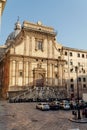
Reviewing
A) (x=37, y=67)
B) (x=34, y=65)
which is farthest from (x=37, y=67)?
(x=34, y=65)

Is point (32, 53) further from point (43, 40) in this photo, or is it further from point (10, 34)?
point (10, 34)

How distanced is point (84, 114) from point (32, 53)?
2924cm

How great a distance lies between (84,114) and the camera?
22547 millimetres

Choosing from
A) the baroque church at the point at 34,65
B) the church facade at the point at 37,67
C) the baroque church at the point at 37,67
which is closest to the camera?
the baroque church at the point at 37,67

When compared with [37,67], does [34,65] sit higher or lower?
higher

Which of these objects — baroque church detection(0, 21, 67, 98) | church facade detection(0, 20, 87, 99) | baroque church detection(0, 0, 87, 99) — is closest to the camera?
baroque church detection(0, 0, 87, 99)

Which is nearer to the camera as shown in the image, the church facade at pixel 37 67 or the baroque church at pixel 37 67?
the baroque church at pixel 37 67

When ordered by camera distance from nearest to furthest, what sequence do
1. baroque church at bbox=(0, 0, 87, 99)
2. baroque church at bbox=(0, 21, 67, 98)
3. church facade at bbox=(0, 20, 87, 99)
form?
baroque church at bbox=(0, 0, 87, 99) → church facade at bbox=(0, 20, 87, 99) → baroque church at bbox=(0, 21, 67, 98)

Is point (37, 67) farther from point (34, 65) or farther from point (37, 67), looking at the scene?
point (34, 65)

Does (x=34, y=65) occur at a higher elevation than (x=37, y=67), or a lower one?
higher

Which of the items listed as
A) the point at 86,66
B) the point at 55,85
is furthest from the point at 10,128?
the point at 86,66

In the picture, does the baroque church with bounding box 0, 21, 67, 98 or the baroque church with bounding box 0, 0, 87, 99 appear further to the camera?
the baroque church with bounding box 0, 21, 67, 98

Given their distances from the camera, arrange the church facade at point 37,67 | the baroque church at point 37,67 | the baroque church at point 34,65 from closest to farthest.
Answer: the baroque church at point 37,67 < the church facade at point 37,67 < the baroque church at point 34,65

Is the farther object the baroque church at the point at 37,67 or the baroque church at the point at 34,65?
the baroque church at the point at 34,65
